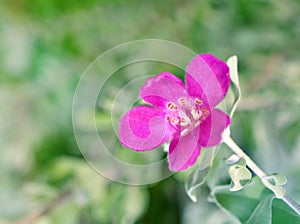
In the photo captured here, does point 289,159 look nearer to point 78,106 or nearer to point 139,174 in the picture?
point 139,174

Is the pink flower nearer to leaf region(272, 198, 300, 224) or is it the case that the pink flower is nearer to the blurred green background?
leaf region(272, 198, 300, 224)

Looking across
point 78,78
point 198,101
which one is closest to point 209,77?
point 198,101

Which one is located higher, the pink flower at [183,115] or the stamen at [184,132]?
the pink flower at [183,115]

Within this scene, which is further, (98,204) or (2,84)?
(2,84)

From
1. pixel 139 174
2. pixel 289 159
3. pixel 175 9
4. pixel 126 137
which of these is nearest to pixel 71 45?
pixel 175 9

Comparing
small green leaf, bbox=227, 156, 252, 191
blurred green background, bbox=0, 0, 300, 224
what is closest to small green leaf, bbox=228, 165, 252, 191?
small green leaf, bbox=227, 156, 252, 191

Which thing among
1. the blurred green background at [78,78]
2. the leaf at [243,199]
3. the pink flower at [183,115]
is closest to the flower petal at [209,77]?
the pink flower at [183,115]

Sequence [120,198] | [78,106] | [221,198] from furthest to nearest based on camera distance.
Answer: [78,106], [120,198], [221,198]

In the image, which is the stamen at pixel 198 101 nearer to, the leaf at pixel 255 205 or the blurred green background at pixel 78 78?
the leaf at pixel 255 205
